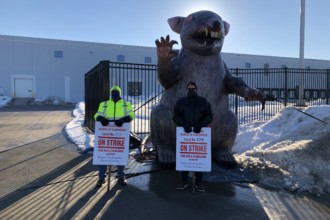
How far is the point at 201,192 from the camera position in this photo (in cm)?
455

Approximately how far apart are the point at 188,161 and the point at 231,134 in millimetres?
1261

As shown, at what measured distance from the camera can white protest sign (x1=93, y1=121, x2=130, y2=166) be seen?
478 cm

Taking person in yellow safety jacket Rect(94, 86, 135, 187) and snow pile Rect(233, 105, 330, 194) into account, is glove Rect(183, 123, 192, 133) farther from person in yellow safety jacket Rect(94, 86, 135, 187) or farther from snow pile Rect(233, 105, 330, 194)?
snow pile Rect(233, 105, 330, 194)

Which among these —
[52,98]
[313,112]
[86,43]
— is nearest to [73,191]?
[313,112]

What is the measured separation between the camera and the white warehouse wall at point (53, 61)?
3080 cm

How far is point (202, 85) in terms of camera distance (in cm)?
530

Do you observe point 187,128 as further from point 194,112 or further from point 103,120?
point 103,120

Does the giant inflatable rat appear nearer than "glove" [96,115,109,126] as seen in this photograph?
No

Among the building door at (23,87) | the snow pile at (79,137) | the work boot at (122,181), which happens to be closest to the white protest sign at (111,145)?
the work boot at (122,181)

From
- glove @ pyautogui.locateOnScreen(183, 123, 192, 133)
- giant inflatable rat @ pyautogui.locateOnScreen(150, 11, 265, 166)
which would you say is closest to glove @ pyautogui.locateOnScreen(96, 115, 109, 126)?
giant inflatable rat @ pyautogui.locateOnScreen(150, 11, 265, 166)

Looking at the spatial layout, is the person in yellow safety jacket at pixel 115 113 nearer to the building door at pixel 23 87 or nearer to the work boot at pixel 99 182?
the work boot at pixel 99 182

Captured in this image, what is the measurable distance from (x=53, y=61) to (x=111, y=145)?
29512 mm

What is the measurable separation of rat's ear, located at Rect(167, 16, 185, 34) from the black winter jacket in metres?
1.68

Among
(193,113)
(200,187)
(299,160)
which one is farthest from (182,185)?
(299,160)
